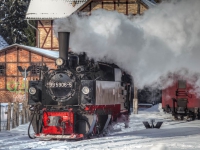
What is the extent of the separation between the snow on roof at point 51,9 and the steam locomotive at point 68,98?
26214mm

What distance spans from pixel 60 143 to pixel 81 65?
106 inches

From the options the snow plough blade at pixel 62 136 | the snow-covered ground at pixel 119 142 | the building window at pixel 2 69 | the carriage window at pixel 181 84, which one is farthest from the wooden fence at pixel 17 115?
the building window at pixel 2 69

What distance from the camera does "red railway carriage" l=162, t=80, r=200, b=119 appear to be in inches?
917

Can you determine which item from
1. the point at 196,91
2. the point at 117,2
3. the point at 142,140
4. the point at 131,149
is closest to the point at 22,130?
the point at 142,140

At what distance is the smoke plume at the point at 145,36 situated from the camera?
17.2 m

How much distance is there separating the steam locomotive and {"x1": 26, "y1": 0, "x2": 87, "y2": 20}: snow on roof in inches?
1032

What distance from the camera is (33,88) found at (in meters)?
14.9

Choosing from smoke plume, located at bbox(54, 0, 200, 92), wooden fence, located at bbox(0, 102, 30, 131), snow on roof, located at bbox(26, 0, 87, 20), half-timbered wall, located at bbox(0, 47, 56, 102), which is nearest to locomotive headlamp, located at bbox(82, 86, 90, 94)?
smoke plume, located at bbox(54, 0, 200, 92)

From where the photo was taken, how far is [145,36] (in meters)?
18.1

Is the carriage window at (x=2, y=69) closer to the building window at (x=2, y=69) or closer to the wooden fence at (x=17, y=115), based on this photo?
the building window at (x=2, y=69)

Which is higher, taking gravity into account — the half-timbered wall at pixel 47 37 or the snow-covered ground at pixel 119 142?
the half-timbered wall at pixel 47 37

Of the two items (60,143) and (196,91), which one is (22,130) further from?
(196,91)

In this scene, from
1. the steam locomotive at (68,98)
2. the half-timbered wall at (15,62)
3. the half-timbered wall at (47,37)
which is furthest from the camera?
the half-timbered wall at (47,37)

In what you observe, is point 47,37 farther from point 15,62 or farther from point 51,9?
point 15,62
